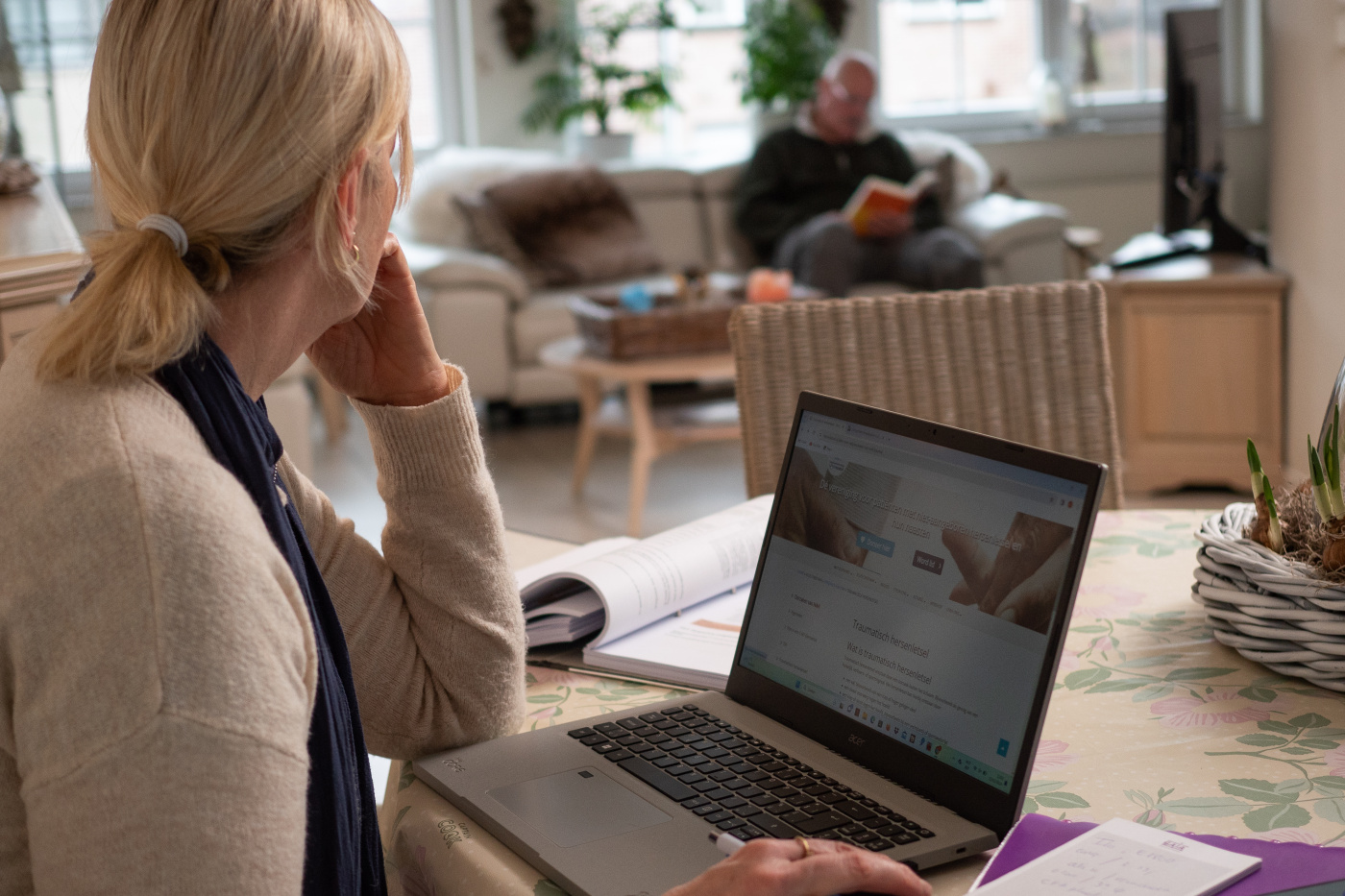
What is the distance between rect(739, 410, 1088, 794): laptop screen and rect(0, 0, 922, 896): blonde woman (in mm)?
140

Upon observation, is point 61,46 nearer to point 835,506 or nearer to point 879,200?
point 879,200

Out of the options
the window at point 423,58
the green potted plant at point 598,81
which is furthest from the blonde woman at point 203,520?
the window at point 423,58

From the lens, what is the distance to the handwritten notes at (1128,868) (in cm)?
64

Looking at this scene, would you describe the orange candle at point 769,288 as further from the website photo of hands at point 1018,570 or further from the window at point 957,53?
the website photo of hands at point 1018,570

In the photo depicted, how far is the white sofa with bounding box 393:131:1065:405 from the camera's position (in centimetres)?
445

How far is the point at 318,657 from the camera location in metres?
0.73

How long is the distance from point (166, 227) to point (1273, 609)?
752 millimetres

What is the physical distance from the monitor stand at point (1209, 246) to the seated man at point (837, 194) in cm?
78

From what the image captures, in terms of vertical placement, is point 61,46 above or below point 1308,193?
above

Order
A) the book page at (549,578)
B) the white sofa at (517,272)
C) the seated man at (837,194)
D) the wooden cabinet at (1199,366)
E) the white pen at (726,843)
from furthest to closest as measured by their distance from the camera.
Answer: the seated man at (837,194), the white sofa at (517,272), the wooden cabinet at (1199,366), the book page at (549,578), the white pen at (726,843)

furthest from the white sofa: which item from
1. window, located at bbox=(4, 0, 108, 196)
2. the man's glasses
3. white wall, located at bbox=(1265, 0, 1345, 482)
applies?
window, located at bbox=(4, 0, 108, 196)

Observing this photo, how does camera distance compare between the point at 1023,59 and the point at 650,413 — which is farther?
the point at 1023,59

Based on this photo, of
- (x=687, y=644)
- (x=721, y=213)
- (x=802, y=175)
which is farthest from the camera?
(x=721, y=213)

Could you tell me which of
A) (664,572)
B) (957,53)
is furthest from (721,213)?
(664,572)
